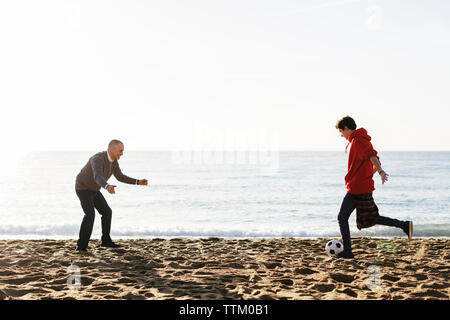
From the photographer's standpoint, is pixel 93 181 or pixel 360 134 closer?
pixel 360 134

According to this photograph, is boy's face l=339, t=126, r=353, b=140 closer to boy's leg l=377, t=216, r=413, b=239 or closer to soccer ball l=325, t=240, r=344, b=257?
boy's leg l=377, t=216, r=413, b=239

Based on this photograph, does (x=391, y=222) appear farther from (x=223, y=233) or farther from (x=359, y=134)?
(x=223, y=233)

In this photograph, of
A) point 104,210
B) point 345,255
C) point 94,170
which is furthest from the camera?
point 104,210

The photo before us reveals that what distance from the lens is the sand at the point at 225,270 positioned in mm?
4152

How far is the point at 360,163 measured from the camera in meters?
5.23

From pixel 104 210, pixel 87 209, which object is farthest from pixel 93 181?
pixel 104 210

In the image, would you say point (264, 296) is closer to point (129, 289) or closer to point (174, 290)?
point (174, 290)

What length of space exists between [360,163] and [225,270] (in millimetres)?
2085

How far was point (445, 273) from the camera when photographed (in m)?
4.94

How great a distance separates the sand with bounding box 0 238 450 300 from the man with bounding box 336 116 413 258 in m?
0.54

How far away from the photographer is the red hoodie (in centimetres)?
518

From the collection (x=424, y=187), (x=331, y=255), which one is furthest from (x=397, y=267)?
(x=424, y=187)

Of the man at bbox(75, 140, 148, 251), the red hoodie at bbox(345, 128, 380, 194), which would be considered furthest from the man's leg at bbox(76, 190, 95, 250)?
the red hoodie at bbox(345, 128, 380, 194)
